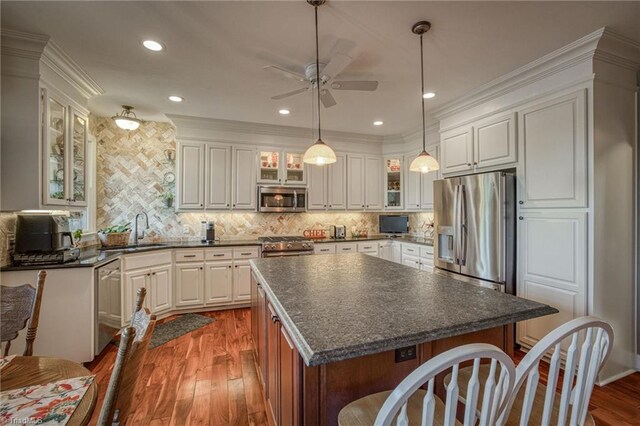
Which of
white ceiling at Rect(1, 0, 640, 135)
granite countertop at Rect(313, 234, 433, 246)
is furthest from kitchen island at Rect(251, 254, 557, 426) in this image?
granite countertop at Rect(313, 234, 433, 246)

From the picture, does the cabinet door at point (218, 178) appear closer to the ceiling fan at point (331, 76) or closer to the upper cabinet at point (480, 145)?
the ceiling fan at point (331, 76)

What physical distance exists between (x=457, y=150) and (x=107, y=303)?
13.6 ft

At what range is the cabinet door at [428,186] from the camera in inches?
172

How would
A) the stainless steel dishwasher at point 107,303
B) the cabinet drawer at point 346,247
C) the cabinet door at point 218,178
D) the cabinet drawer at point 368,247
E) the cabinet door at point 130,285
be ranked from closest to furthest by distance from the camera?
the stainless steel dishwasher at point 107,303 → the cabinet door at point 130,285 → the cabinet door at point 218,178 → the cabinet drawer at point 346,247 → the cabinet drawer at point 368,247

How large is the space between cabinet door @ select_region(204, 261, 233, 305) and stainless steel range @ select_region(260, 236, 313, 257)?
0.56 m

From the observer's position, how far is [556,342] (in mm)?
905

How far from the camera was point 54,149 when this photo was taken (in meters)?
2.53

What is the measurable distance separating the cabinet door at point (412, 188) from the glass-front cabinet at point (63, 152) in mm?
4395

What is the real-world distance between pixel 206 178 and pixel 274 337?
315 cm

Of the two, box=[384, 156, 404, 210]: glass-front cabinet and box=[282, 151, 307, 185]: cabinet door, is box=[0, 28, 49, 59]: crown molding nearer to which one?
box=[282, 151, 307, 185]: cabinet door

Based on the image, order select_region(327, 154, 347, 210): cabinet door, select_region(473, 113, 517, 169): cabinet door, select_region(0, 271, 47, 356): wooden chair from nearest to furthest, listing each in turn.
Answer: select_region(0, 271, 47, 356): wooden chair, select_region(473, 113, 517, 169): cabinet door, select_region(327, 154, 347, 210): cabinet door

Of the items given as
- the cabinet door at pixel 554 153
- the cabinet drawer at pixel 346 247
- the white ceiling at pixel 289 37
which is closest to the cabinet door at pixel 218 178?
the white ceiling at pixel 289 37

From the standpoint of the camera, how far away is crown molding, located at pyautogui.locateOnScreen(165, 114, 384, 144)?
4027 millimetres

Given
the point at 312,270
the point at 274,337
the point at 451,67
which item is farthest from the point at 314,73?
the point at 274,337
